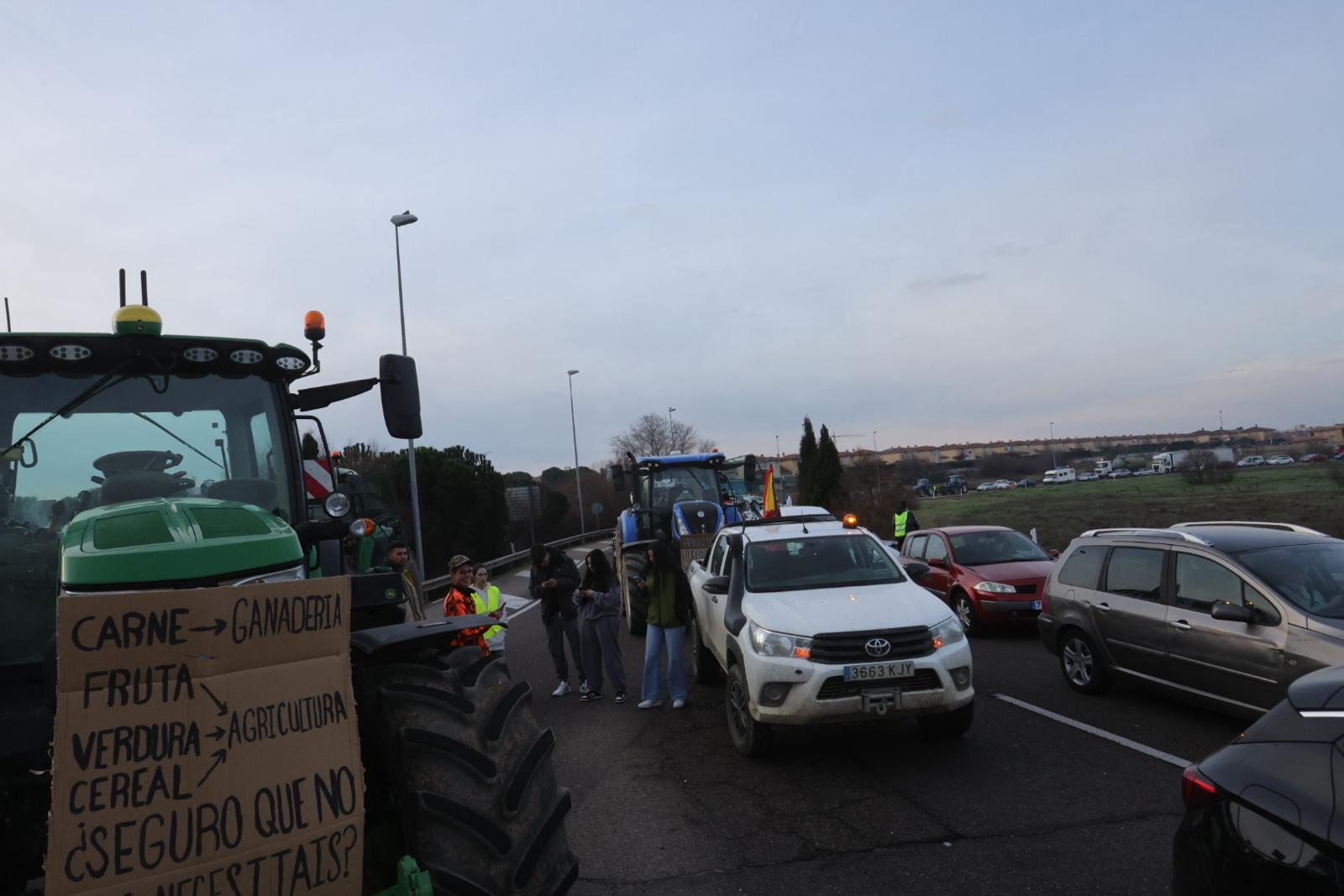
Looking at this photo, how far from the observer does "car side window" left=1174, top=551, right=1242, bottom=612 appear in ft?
23.6

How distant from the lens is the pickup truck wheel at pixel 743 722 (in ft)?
23.7

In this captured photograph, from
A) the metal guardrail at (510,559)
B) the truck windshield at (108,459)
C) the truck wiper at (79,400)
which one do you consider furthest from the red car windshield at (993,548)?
the truck wiper at (79,400)

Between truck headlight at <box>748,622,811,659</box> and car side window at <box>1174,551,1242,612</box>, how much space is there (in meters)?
3.29

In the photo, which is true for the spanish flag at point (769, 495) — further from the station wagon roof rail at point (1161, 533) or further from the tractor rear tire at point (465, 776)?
the tractor rear tire at point (465, 776)

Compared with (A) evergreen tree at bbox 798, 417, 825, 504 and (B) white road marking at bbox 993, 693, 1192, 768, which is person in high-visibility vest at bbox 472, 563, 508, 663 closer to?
(B) white road marking at bbox 993, 693, 1192, 768

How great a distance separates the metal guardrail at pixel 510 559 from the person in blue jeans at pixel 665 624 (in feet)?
5.92

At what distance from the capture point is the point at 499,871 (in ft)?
10.4

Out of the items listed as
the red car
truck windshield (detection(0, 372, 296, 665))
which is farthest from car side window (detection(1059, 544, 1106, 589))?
truck windshield (detection(0, 372, 296, 665))

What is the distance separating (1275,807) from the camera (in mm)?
2914

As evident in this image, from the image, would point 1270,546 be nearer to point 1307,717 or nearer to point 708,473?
point 1307,717

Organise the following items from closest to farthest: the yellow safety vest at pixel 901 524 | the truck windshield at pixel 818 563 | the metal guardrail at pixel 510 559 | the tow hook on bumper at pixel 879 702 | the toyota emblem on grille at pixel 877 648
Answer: the tow hook on bumper at pixel 879 702, the toyota emblem on grille at pixel 877 648, the truck windshield at pixel 818 563, the yellow safety vest at pixel 901 524, the metal guardrail at pixel 510 559

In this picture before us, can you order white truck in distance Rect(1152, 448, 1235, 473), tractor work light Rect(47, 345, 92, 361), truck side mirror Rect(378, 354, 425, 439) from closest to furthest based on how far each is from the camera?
tractor work light Rect(47, 345, 92, 361) → truck side mirror Rect(378, 354, 425, 439) → white truck in distance Rect(1152, 448, 1235, 473)

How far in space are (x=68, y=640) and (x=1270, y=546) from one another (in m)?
8.04

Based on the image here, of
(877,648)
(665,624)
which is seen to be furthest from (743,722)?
(665,624)
